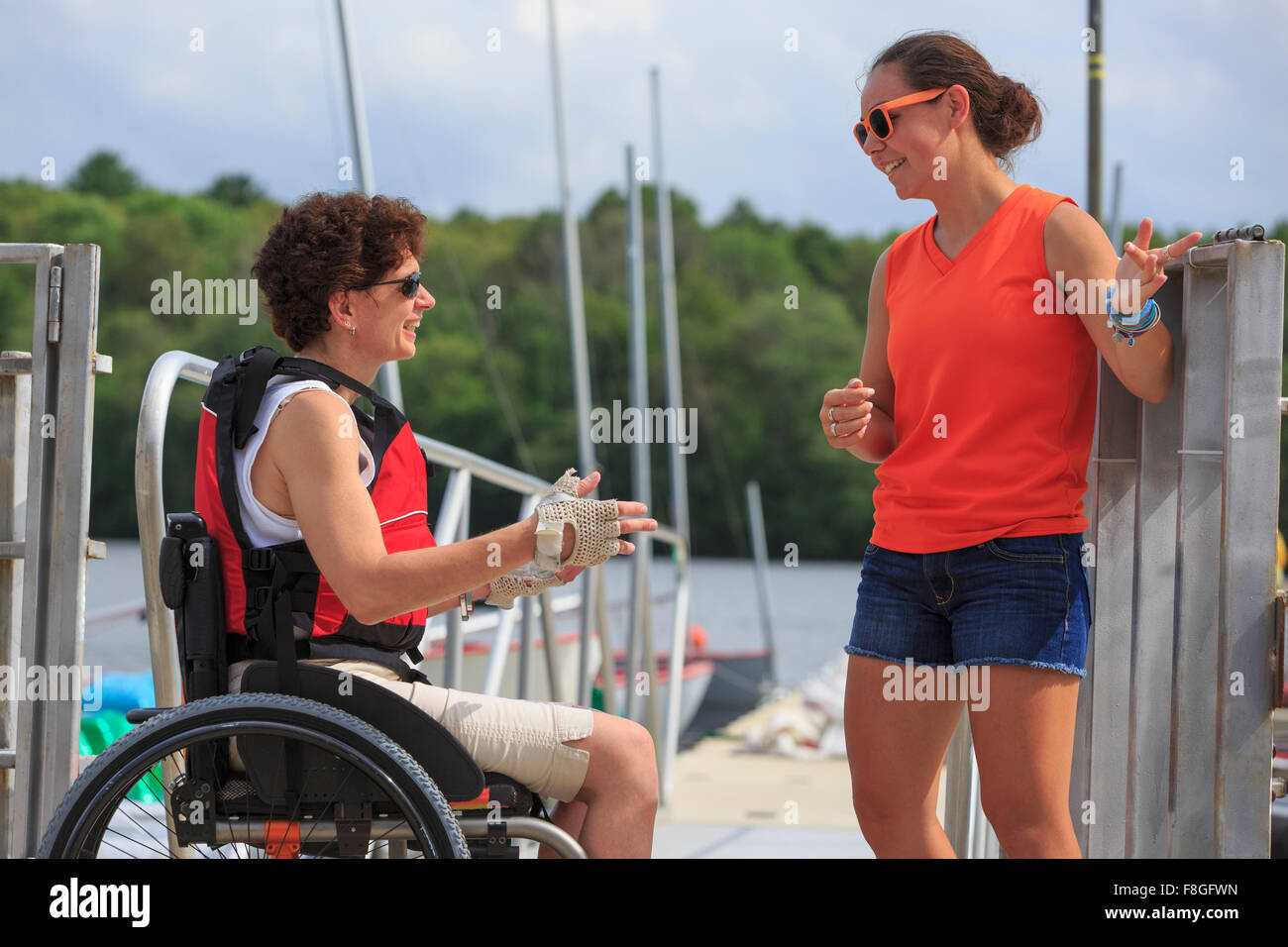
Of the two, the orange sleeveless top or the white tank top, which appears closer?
the white tank top

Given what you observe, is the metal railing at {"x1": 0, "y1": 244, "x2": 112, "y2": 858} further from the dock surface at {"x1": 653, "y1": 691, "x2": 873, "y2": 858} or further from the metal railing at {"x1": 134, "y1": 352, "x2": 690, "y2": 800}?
the dock surface at {"x1": 653, "y1": 691, "x2": 873, "y2": 858}

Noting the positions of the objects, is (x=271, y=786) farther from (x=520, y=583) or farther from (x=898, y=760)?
(x=898, y=760)

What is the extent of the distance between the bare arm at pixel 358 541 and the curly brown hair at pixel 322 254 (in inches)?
9.7

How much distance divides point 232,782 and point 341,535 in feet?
1.14

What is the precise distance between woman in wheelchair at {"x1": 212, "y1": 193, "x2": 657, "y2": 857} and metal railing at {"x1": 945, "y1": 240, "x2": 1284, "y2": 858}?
2.79 feet

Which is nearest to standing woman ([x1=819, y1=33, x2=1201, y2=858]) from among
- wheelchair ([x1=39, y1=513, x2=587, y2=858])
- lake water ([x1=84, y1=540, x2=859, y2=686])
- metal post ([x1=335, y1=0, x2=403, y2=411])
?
wheelchair ([x1=39, y1=513, x2=587, y2=858])

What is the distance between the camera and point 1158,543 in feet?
7.13

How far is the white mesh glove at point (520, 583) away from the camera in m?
1.91

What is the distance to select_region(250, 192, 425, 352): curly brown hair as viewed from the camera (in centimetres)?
184

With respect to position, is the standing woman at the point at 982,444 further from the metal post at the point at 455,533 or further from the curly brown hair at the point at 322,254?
the metal post at the point at 455,533

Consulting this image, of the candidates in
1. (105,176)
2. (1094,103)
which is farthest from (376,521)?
(105,176)

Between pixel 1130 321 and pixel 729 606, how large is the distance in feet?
126

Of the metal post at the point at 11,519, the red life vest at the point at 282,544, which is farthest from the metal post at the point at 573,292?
the red life vest at the point at 282,544
